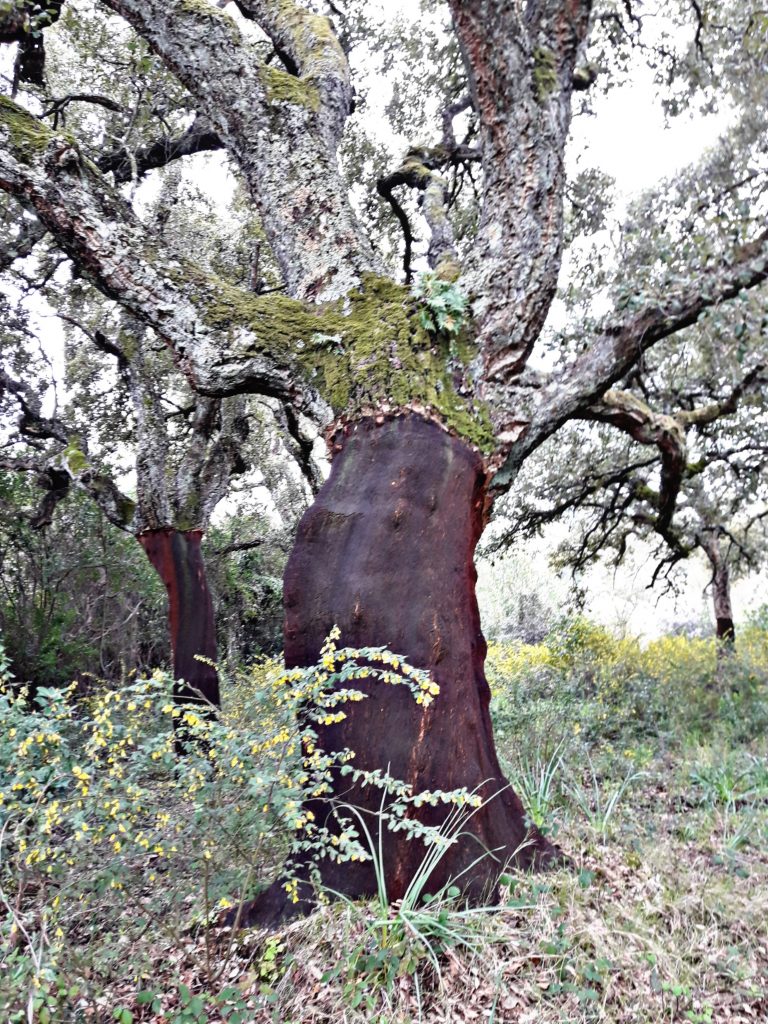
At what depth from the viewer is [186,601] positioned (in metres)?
7.77

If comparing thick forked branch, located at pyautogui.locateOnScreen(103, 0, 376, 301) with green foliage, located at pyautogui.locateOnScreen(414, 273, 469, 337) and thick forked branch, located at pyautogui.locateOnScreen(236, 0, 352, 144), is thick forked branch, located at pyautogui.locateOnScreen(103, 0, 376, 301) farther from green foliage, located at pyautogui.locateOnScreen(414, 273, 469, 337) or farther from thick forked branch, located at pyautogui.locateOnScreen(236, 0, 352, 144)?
green foliage, located at pyautogui.locateOnScreen(414, 273, 469, 337)

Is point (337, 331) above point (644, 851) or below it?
above

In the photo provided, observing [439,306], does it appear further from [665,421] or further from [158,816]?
[158,816]

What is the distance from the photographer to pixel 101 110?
9172mm

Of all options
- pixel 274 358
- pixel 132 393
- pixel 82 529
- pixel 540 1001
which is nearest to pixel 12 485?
pixel 82 529

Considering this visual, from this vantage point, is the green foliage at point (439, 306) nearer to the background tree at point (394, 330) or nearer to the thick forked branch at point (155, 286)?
the background tree at point (394, 330)

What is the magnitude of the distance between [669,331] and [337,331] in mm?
2402

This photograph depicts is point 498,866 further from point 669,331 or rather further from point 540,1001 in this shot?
point 669,331

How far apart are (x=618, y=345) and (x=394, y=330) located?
1.63 metres

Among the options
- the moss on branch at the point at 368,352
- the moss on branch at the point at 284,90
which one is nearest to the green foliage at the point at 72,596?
the moss on branch at the point at 368,352

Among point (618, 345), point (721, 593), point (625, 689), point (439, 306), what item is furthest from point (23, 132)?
point (721, 593)

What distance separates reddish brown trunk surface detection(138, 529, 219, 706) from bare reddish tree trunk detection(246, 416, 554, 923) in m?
4.00

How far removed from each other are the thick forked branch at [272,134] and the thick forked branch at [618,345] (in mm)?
1503

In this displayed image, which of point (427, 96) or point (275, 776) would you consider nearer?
point (275, 776)
